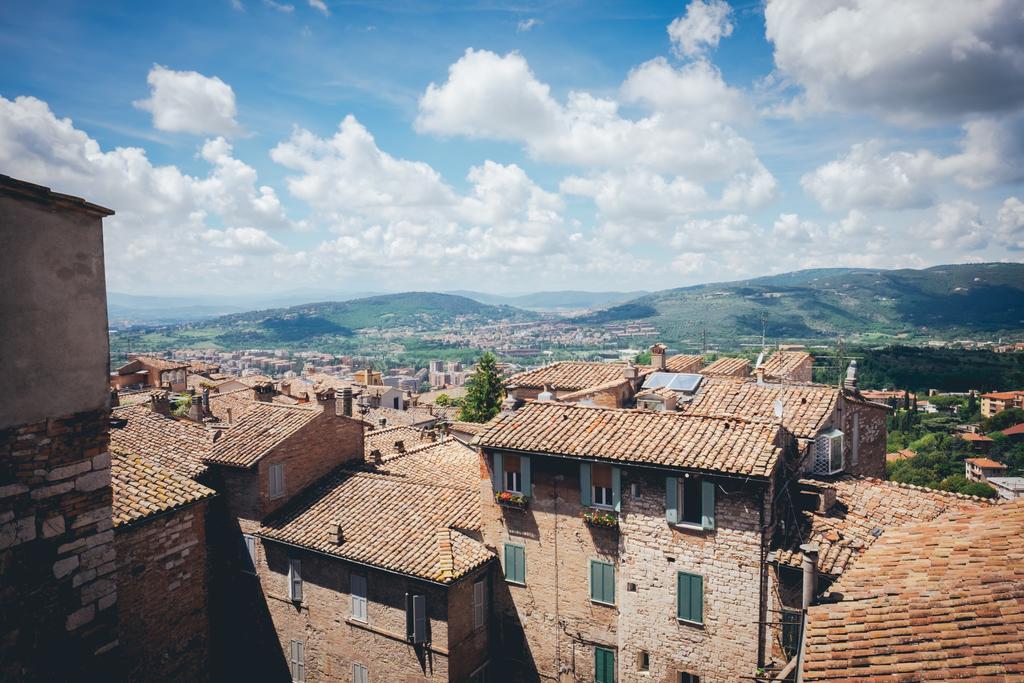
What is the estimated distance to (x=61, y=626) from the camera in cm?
893

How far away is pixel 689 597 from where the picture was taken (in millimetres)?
17531

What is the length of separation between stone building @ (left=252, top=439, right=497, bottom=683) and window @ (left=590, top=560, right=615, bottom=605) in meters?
3.88

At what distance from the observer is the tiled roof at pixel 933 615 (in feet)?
25.7

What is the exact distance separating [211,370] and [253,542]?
3444 inches

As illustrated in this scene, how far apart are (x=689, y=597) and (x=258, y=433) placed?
18.0m

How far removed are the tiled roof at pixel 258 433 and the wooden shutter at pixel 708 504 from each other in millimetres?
16221

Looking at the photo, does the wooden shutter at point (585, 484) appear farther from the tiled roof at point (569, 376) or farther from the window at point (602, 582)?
the tiled roof at point (569, 376)

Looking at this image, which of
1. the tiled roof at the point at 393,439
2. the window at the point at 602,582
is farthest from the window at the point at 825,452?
the tiled roof at the point at 393,439

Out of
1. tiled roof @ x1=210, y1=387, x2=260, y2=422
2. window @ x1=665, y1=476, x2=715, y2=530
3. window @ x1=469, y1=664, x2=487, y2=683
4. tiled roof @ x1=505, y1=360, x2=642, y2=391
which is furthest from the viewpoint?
tiled roof @ x1=210, y1=387, x2=260, y2=422

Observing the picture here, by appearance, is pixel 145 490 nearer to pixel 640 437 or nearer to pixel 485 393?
pixel 640 437

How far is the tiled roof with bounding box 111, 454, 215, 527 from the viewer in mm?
17853

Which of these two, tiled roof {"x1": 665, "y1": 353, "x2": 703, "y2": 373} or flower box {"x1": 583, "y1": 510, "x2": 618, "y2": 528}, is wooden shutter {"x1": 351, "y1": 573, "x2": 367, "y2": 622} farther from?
tiled roof {"x1": 665, "y1": 353, "x2": 703, "y2": 373}

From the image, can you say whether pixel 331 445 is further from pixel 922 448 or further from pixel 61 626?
pixel 922 448

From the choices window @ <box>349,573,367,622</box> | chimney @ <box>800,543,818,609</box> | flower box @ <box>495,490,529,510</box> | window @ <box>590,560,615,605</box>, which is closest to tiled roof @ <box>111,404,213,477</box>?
window @ <box>349,573,367,622</box>
